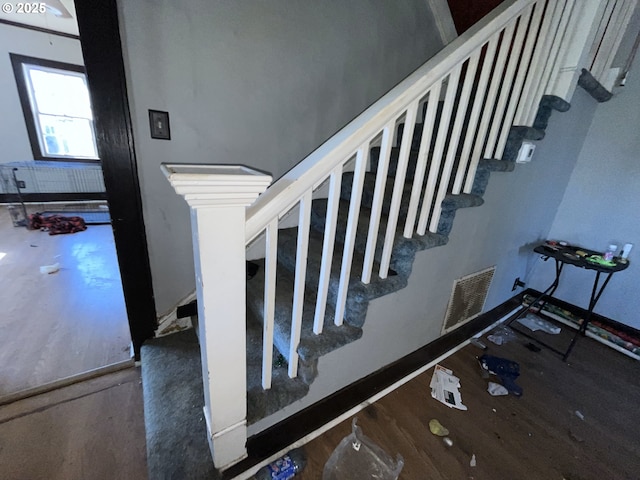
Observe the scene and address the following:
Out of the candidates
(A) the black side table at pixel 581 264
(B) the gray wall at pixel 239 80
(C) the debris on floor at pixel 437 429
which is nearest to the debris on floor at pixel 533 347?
(A) the black side table at pixel 581 264

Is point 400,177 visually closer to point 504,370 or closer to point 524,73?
point 524,73

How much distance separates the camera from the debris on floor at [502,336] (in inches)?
78.5

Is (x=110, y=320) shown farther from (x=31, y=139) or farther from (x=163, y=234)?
(x=31, y=139)

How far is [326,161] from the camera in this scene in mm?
780

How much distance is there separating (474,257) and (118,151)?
1989 millimetres

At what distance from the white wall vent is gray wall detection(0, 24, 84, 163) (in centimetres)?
617

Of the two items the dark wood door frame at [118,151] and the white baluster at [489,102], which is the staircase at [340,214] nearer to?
the white baluster at [489,102]

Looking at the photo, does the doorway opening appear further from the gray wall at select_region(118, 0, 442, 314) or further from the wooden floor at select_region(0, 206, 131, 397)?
the gray wall at select_region(118, 0, 442, 314)

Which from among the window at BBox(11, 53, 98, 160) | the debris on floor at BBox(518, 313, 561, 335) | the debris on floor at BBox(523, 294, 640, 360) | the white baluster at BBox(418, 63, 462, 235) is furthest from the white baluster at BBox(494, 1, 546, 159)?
the window at BBox(11, 53, 98, 160)

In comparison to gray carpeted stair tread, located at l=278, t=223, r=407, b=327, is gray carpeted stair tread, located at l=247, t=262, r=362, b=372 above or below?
below

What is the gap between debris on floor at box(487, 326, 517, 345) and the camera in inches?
78.5

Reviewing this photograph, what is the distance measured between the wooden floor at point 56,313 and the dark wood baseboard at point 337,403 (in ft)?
3.44

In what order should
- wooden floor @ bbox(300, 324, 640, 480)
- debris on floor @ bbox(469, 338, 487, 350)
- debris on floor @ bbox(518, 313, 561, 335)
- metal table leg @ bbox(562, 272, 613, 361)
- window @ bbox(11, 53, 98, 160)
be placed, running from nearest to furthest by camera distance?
wooden floor @ bbox(300, 324, 640, 480) → metal table leg @ bbox(562, 272, 613, 361) → debris on floor @ bbox(469, 338, 487, 350) → debris on floor @ bbox(518, 313, 561, 335) → window @ bbox(11, 53, 98, 160)

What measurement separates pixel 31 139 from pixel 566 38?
6.48 meters
